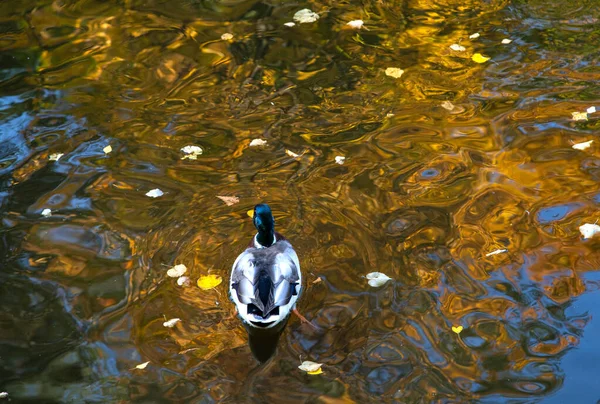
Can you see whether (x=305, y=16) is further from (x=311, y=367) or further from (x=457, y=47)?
(x=311, y=367)

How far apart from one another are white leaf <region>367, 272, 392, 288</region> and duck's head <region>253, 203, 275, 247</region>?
76 centimetres

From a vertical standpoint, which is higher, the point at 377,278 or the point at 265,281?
the point at 265,281

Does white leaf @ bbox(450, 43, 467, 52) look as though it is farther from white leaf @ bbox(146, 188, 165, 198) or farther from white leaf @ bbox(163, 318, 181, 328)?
white leaf @ bbox(163, 318, 181, 328)

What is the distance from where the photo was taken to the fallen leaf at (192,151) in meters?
6.79

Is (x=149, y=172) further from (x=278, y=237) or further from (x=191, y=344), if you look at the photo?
(x=191, y=344)

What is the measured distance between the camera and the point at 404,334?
4992 millimetres

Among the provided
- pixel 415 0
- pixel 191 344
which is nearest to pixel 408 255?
pixel 191 344

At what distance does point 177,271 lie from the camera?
5.53m

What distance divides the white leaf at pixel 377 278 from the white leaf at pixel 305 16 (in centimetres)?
427

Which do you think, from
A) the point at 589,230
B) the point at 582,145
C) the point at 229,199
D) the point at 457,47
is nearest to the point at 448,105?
the point at 457,47

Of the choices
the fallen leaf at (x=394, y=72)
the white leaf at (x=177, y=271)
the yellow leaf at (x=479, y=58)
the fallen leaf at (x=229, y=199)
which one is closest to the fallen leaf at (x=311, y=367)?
the white leaf at (x=177, y=271)

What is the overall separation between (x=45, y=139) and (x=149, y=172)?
127 cm

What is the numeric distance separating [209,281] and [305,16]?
14.6 ft

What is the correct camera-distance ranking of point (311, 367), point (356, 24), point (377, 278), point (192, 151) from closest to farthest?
point (311, 367) → point (377, 278) → point (192, 151) → point (356, 24)
